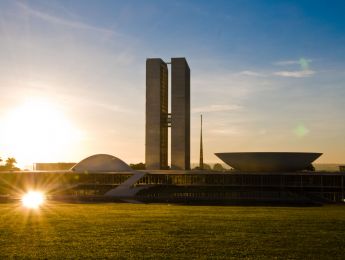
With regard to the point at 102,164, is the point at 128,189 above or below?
below

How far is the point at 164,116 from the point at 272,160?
48296 mm

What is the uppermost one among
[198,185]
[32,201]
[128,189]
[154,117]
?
[154,117]

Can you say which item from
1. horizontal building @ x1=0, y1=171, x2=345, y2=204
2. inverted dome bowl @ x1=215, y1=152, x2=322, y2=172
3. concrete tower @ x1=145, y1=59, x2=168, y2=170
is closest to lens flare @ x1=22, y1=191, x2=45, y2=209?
horizontal building @ x1=0, y1=171, x2=345, y2=204

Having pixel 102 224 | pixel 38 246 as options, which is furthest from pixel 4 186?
pixel 38 246

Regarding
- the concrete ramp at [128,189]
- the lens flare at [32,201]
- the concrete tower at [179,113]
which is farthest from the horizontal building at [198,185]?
the concrete tower at [179,113]

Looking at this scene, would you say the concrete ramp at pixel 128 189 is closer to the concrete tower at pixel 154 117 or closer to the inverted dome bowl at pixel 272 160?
the inverted dome bowl at pixel 272 160

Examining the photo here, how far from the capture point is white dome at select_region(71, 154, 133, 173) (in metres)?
89.5

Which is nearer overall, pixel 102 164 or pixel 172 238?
pixel 172 238

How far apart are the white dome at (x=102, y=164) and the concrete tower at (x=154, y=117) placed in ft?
53.8

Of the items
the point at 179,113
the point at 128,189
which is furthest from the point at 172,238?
the point at 179,113

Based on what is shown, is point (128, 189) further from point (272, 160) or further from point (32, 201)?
point (32, 201)

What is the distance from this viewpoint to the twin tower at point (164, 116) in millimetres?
109000

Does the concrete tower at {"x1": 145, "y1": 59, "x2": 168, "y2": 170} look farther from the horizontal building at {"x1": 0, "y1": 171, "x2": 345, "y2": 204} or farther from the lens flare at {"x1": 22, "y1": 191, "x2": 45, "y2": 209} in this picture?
the lens flare at {"x1": 22, "y1": 191, "x2": 45, "y2": 209}

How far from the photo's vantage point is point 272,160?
6881cm
